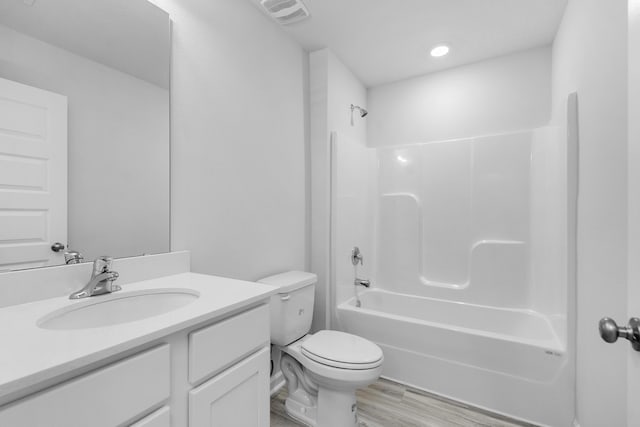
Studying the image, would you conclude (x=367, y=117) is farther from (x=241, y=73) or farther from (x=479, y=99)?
(x=241, y=73)

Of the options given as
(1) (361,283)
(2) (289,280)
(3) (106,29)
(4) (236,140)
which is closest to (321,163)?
(4) (236,140)

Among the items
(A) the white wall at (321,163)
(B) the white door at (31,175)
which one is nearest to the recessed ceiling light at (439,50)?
(A) the white wall at (321,163)

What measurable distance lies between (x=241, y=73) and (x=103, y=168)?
960 millimetres

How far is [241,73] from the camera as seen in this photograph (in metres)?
1.70

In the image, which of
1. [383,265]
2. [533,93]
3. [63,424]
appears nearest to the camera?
[63,424]

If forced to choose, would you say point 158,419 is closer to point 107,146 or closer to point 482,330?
point 107,146

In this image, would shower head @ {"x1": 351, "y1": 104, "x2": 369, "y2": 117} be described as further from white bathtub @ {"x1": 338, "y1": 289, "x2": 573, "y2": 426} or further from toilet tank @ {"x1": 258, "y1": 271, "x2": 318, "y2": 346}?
white bathtub @ {"x1": 338, "y1": 289, "x2": 573, "y2": 426}

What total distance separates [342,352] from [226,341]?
827 millimetres

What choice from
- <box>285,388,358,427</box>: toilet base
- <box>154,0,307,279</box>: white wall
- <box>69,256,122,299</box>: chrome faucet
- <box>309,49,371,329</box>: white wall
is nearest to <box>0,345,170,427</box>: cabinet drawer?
<box>69,256,122,299</box>: chrome faucet

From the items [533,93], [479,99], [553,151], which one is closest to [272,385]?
[553,151]

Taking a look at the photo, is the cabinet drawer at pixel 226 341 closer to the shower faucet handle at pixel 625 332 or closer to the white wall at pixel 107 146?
the white wall at pixel 107 146

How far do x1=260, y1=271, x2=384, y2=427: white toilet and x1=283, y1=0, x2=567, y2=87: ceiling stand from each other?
5.71 ft

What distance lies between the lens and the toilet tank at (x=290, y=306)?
1623mm

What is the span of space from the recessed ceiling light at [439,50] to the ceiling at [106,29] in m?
1.94
